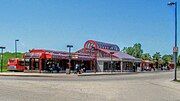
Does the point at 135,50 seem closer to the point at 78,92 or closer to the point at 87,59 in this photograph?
the point at 87,59

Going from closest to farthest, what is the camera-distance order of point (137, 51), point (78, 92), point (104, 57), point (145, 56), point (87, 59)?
point (78, 92), point (87, 59), point (104, 57), point (137, 51), point (145, 56)

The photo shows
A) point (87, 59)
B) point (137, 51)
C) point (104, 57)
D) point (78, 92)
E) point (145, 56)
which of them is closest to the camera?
point (78, 92)

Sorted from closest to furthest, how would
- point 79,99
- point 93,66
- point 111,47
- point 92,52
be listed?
point 79,99 < point 93,66 < point 92,52 < point 111,47

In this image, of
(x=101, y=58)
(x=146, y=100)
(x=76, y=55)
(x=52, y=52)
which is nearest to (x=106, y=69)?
(x=101, y=58)

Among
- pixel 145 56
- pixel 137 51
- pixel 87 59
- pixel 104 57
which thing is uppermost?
pixel 137 51

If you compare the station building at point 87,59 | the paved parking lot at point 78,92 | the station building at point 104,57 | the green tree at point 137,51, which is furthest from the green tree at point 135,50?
the paved parking lot at point 78,92

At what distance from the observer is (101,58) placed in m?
87.0

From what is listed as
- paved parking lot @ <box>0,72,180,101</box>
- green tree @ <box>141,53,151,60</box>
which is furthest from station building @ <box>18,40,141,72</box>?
green tree @ <box>141,53,151,60</box>

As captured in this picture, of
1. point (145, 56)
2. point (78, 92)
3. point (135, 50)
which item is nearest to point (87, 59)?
point (78, 92)

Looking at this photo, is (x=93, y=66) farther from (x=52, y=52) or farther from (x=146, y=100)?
(x=146, y=100)

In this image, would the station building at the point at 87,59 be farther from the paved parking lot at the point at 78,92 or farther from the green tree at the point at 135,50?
the green tree at the point at 135,50

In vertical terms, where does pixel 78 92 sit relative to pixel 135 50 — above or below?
below

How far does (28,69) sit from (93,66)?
17.4 metres

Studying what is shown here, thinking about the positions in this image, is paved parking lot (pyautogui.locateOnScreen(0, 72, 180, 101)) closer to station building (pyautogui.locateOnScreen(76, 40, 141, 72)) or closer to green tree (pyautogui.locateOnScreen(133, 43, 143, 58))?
station building (pyautogui.locateOnScreen(76, 40, 141, 72))
